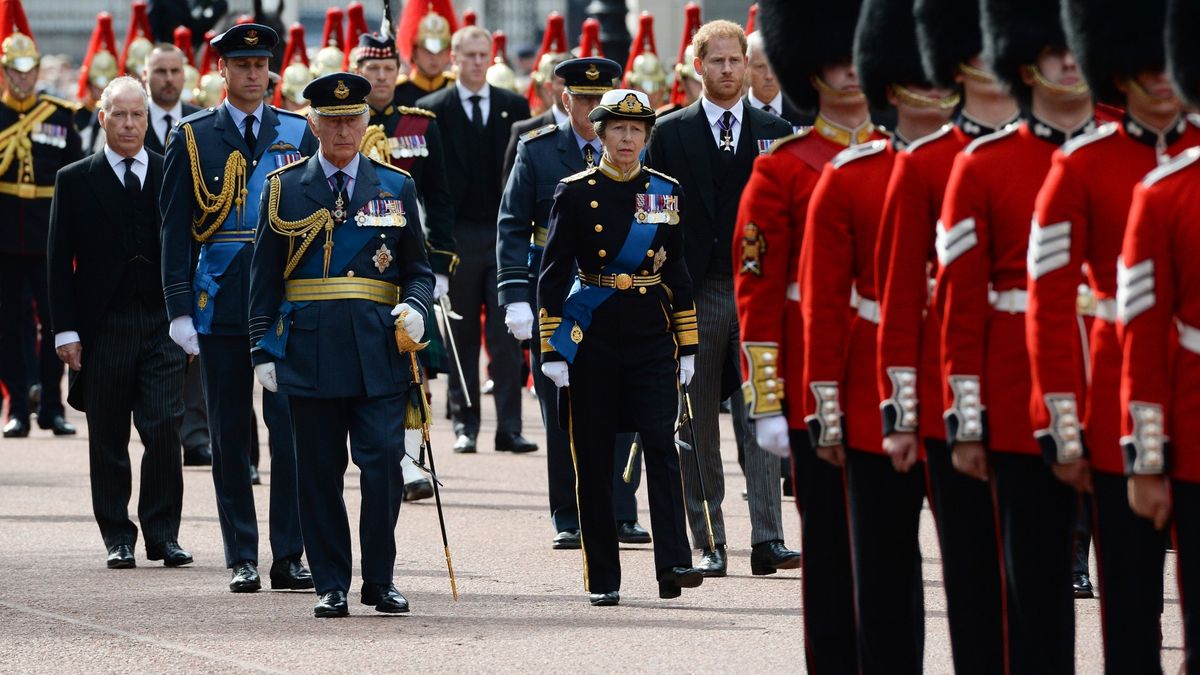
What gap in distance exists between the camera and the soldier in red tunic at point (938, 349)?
5867 mm

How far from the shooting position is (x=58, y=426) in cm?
1483

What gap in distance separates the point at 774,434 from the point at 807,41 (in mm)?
1088

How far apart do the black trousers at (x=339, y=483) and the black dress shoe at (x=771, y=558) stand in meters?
1.50

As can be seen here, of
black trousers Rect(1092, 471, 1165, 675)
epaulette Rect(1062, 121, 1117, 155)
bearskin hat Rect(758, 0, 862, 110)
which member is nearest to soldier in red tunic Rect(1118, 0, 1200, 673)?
black trousers Rect(1092, 471, 1165, 675)

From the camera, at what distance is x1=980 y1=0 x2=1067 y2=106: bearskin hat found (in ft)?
19.2

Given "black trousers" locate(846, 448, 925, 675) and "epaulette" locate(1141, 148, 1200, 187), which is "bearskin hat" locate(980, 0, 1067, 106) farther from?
"black trousers" locate(846, 448, 925, 675)

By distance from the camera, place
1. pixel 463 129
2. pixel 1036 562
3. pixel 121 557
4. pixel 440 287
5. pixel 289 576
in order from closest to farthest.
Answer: pixel 1036 562 < pixel 289 576 < pixel 121 557 < pixel 440 287 < pixel 463 129

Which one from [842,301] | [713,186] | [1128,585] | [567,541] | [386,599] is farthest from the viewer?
[567,541]

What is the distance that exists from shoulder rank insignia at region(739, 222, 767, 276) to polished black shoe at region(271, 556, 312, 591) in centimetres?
304

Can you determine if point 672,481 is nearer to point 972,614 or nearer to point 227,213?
point 227,213

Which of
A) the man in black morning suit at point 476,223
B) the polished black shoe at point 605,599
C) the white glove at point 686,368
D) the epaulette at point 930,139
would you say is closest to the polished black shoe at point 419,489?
the man in black morning suit at point 476,223

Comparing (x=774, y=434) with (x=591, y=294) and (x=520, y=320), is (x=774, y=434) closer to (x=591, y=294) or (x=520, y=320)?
(x=591, y=294)

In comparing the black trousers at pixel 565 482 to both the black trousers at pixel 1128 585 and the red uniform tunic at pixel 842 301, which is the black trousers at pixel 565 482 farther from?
the black trousers at pixel 1128 585

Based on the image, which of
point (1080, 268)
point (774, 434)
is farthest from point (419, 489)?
point (1080, 268)
